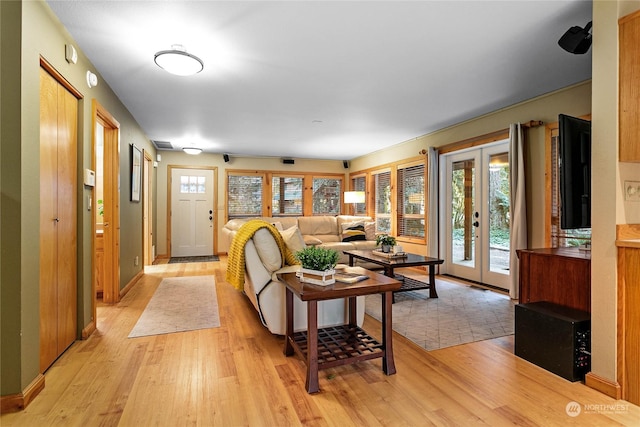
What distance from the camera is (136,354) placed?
2477mm

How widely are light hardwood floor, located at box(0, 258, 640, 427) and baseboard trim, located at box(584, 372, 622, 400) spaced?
4 centimetres

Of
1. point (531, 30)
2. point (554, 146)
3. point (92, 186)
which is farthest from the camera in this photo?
point (554, 146)

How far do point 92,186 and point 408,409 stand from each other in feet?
9.95

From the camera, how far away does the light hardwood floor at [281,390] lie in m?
1.72

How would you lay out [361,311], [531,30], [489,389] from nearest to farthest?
[489,389], [531,30], [361,311]

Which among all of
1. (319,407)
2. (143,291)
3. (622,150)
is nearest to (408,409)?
(319,407)

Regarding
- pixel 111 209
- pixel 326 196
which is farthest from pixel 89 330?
pixel 326 196

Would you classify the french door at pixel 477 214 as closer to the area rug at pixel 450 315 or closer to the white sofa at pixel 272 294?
the area rug at pixel 450 315

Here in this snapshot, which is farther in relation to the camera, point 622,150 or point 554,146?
point 554,146

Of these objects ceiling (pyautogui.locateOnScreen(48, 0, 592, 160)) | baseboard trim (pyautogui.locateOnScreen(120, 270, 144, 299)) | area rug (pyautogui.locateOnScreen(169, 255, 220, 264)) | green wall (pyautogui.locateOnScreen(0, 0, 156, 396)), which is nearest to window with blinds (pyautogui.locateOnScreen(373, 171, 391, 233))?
ceiling (pyautogui.locateOnScreen(48, 0, 592, 160))

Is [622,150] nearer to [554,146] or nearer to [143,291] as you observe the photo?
[554,146]

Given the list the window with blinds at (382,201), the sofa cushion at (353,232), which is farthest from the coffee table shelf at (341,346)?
the window with blinds at (382,201)

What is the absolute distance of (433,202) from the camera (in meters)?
5.40

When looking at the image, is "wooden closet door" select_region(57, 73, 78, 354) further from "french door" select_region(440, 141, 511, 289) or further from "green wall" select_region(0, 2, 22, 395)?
"french door" select_region(440, 141, 511, 289)
